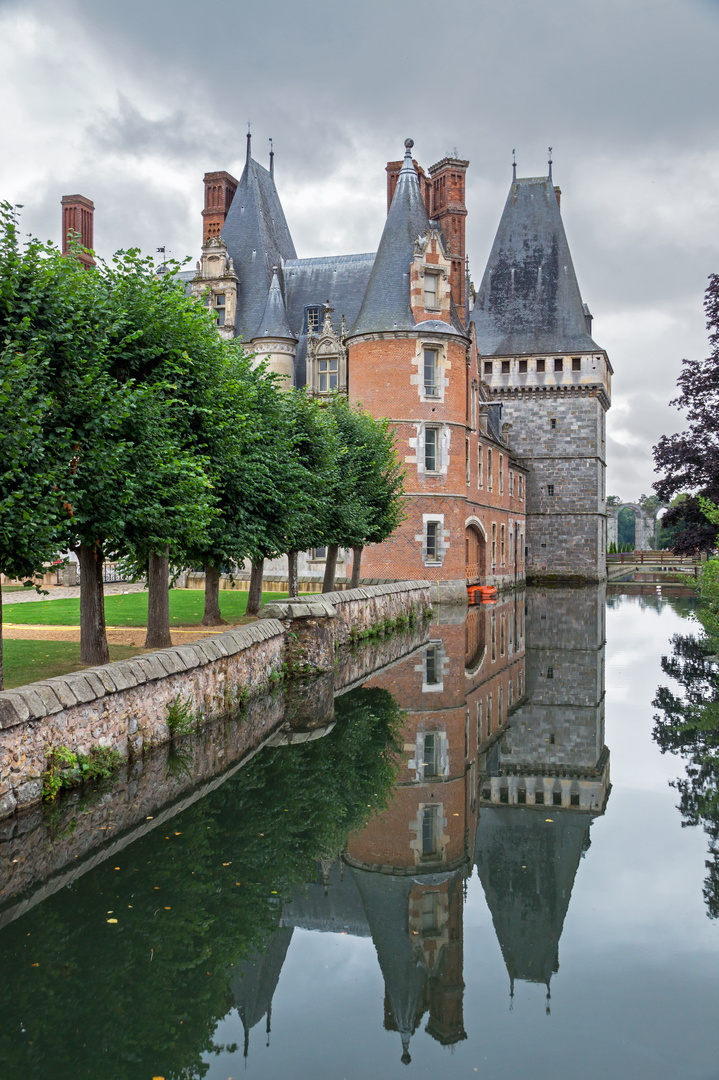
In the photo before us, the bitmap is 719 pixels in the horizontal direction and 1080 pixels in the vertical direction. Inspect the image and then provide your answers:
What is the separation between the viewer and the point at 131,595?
2528 cm

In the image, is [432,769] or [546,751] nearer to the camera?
[432,769]

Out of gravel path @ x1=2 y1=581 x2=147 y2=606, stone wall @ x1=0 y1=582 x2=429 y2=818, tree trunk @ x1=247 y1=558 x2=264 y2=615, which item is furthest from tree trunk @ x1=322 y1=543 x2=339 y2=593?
stone wall @ x1=0 y1=582 x2=429 y2=818

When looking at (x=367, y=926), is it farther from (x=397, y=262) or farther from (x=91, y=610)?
(x=397, y=262)

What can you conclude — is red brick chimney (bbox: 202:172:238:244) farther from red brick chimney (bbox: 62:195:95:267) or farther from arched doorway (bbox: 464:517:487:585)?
arched doorway (bbox: 464:517:487:585)

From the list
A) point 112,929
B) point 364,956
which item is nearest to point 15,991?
point 112,929

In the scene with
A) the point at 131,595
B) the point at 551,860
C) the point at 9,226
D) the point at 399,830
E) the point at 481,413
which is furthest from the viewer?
the point at 481,413

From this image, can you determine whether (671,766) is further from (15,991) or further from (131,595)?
(131,595)

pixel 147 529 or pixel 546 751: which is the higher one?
pixel 147 529

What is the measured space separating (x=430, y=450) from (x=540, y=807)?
23.8 m

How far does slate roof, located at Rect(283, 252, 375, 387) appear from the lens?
40.2 meters

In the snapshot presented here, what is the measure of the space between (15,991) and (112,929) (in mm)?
827

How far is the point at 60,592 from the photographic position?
24859mm

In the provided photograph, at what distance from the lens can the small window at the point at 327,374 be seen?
3828cm

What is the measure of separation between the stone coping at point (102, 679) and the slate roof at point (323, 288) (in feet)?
98.5
